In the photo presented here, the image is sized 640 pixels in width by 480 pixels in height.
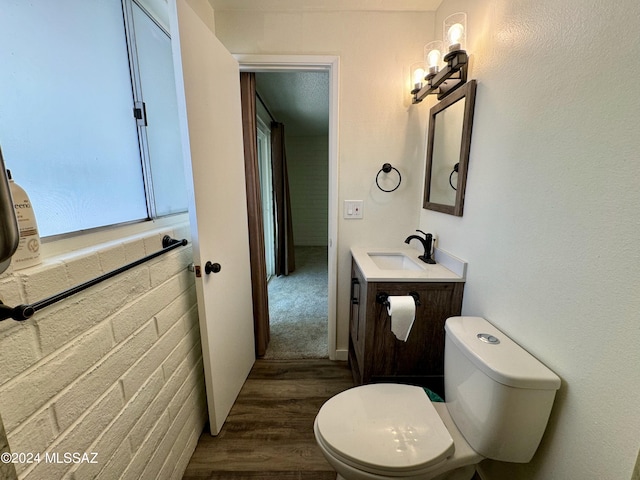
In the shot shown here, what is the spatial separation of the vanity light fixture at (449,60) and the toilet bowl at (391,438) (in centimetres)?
146

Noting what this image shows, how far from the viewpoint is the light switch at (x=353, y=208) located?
1.75 meters

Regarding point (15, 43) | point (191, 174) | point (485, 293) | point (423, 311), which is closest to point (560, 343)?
point (485, 293)

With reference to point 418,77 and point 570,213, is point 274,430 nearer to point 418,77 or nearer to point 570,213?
point 570,213

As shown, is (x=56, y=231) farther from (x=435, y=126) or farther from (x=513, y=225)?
(x=435, y=126)

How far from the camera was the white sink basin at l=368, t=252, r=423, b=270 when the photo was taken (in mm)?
1669

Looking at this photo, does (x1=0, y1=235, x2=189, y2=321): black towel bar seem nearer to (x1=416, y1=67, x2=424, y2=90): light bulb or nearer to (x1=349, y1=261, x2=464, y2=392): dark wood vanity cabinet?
(x1=349, y1=261, x2=464, y2=392): dark wood vanity cabinet

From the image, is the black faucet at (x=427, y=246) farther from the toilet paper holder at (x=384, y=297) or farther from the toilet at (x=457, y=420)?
the toilet at (x=457, y=420)

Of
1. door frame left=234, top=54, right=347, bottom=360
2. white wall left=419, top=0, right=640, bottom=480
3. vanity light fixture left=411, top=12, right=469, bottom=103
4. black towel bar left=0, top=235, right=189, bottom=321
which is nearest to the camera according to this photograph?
black towel bar left=0, top=235, right=189, bottom=321

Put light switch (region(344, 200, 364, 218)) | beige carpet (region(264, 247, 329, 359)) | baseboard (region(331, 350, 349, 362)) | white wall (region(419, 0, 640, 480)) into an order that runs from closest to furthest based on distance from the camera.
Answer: white wall (region(419, 0, 640, 480)) → light switch (region(344, 200, 364, 218)) → baseboard (region(331, 350, 349, 362)) → beige carpet (region(264, 247, 329, 359))

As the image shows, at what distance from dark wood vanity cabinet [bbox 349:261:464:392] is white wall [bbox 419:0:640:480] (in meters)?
0.22

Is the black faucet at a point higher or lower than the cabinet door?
higher

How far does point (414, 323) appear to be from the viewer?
4.25 ft

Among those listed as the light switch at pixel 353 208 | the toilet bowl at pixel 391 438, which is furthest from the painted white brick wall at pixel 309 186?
the toilet bowl at pixel 391 438

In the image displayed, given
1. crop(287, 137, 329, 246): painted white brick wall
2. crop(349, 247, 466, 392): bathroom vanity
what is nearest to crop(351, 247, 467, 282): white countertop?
crop(349, 247, 466, 392): bathroom vanity
